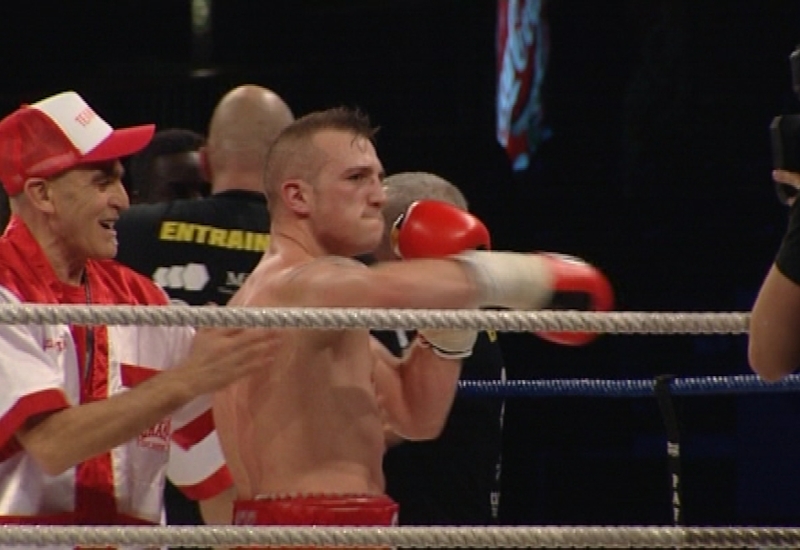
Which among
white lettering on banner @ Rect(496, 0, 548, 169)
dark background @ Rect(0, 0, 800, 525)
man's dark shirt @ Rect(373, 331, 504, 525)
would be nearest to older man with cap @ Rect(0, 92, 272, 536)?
man's dark shirt @ Rect(373, 331, 504, 525)

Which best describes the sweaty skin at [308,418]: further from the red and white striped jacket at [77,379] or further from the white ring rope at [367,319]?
the white ring rope at [367,319]

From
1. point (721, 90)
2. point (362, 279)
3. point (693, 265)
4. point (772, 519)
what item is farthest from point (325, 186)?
point (721, 90)

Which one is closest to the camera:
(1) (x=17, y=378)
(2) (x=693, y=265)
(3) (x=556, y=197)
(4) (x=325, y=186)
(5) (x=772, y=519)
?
(1) (x=17, y=378)

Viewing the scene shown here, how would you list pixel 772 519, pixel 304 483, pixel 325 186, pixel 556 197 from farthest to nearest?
pixel 556 197 → pixel 772 519 → pixel 325 186 → pixel 304 483

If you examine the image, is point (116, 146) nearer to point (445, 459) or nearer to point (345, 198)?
→ point (345, 198)

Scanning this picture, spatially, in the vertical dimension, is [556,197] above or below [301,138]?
Result: below

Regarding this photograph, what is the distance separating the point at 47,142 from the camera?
1860 millimetres

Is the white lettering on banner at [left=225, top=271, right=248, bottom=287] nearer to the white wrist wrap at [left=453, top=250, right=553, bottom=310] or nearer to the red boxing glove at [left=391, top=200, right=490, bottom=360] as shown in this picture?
the red boxing glove at [left=391, top=200, right=490, bottom=360]

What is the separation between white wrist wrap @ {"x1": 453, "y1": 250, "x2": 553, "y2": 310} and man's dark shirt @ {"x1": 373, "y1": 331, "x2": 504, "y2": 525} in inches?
30.0

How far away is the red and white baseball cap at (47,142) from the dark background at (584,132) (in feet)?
6.20

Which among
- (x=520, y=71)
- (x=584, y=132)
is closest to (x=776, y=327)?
(x=520, y=71)

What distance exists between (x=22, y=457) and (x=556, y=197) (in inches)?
162

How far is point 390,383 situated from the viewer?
210cm

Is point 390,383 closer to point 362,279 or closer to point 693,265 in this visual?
point 362,279
